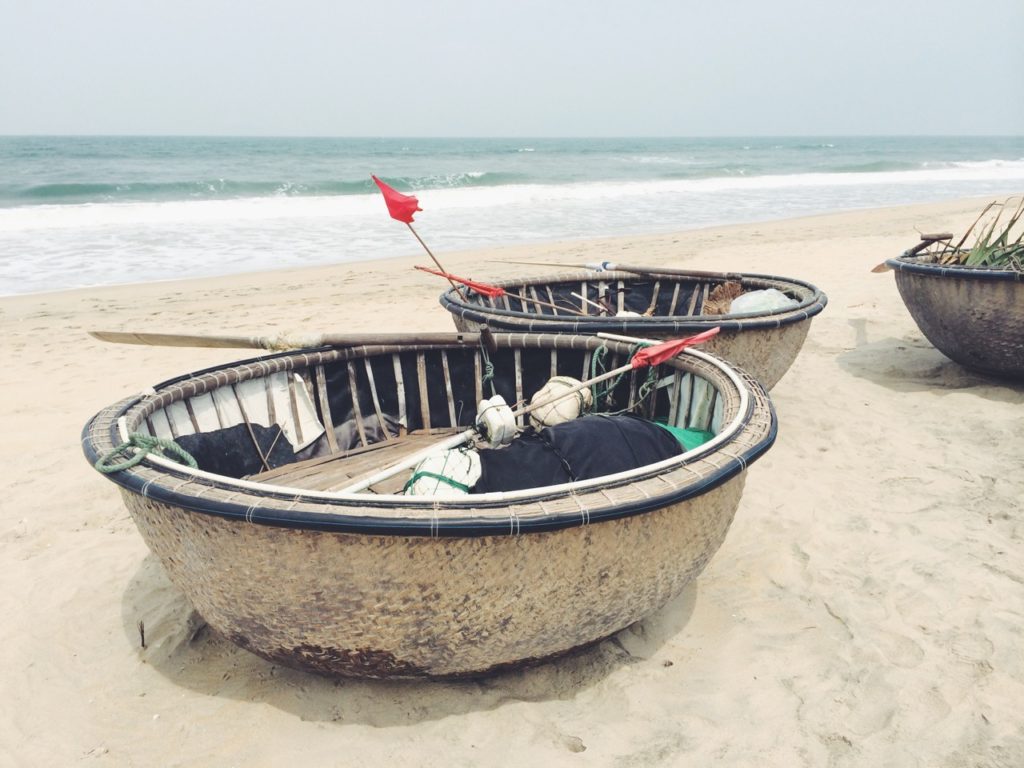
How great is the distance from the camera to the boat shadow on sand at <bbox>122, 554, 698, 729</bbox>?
2176 millimetres

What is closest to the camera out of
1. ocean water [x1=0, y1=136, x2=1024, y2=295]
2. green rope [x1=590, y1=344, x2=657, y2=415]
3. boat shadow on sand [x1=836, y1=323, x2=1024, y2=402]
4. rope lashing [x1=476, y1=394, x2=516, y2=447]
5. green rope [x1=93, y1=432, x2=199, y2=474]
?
green rope [x1=93, y1=432, x2=199, y2=474]

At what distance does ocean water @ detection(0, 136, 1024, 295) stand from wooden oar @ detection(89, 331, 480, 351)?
629 cm

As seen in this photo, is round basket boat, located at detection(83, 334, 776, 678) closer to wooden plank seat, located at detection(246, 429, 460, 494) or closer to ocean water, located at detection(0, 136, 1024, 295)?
wooden plank seat, located at detection(246, 429, 460, 494)

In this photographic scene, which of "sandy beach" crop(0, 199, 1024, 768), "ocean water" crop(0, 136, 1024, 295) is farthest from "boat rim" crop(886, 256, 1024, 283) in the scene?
"ocean water" crop(0, 136, 1024, 295)

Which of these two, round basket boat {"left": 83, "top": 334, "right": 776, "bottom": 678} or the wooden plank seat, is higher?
round basket boat {"left": 83, "top": 334, "right": 776, "bottom": 678}

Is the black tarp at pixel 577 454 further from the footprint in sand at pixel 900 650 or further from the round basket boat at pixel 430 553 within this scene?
the footprint in sand at pixel 900 650

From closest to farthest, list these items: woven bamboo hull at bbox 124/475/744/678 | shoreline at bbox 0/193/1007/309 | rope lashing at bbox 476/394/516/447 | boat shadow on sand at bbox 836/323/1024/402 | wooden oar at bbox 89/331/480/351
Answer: woven bamboo hull at bbox 124/475/744/678
wooden oar at bbox 89/331/480/351
rope lashing at bbox 476/394/516/447
boat shadow on sand at bbox 836/323/1024/402
shoreline at bbox 0/193/1007/309

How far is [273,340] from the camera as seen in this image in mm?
3033

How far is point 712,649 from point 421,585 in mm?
1200

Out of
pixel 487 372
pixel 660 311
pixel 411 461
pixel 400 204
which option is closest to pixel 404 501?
pixel 411 461

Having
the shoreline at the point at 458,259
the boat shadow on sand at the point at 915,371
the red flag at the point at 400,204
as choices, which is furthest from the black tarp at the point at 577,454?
the shoreline at the point at 458,259

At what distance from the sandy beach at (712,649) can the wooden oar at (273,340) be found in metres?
0.97

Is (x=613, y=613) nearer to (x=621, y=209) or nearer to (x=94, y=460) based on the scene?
(x=94, y=460)

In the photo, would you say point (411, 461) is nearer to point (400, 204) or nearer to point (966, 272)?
point (400, 204)
